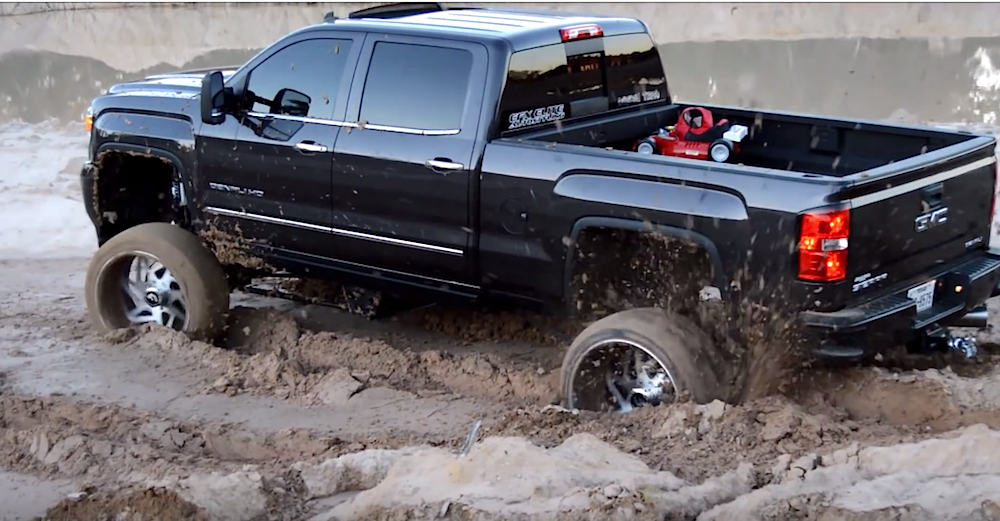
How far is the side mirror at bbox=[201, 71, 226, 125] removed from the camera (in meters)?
6.70

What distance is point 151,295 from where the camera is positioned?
725 centimetres

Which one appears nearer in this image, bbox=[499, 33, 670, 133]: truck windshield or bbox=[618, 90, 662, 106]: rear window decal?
bbox=[499, 33, 670, 133]: truck windshield

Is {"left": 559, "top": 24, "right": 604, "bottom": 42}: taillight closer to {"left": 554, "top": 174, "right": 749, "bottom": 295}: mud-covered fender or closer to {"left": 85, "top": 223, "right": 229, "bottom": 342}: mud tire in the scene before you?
{"left": 554, "top": 174, "right": 749, "bottom": 295}: mud-covered fender

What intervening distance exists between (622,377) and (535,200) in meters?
0.96

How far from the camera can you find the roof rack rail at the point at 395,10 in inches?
273

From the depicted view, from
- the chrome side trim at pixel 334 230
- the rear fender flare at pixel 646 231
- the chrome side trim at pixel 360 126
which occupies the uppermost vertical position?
the chrome side trim at pixel 360 126

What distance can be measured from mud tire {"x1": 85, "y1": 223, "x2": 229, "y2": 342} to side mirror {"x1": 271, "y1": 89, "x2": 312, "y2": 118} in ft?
3.22

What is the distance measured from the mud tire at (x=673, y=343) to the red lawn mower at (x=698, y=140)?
4.18ft

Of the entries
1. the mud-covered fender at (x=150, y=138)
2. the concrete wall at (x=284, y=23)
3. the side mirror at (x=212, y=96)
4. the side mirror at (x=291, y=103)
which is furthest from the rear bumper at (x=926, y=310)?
the concrete wall at (x=284, y=23)

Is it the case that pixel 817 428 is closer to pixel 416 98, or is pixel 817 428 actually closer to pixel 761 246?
pixel 761 246

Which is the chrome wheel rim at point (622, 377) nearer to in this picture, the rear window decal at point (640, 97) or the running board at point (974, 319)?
the running board at point (974, 319)

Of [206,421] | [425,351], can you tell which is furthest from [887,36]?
[206,421]

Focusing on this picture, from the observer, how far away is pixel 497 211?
5.92 m

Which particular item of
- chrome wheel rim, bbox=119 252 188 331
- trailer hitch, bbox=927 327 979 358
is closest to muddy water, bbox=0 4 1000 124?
trailer hitch, bbox=927 327 979 358
